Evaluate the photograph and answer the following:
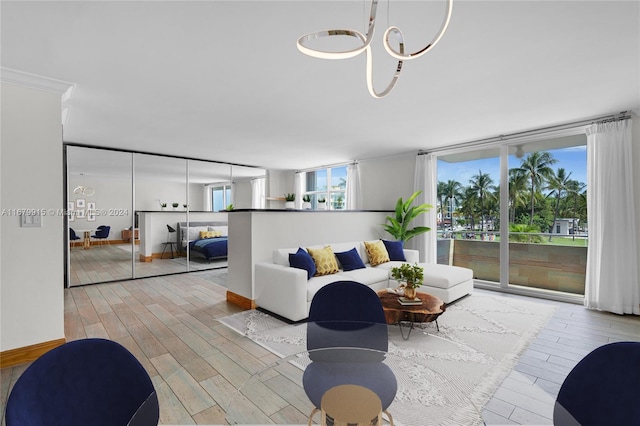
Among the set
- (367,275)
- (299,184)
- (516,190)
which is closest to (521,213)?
(516,190)

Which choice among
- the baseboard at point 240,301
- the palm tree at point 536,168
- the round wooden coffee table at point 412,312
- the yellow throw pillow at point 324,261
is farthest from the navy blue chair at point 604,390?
the palm tree at point 536,168

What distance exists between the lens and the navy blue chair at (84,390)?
86 cm

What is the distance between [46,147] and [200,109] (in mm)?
1514

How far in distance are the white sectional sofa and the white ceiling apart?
1.92 metres

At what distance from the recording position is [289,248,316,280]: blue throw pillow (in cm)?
366

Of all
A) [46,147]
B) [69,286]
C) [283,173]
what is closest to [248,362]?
[46,147]

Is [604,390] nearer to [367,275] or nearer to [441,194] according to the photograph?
[367,275]

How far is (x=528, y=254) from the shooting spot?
4738 mm

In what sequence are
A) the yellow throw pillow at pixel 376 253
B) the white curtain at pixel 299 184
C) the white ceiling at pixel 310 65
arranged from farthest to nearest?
1. the white curtain at pixel 299 184
2. the yellow throw pillow at pixel 376 253
3. the white ceiling at pixel 310 65

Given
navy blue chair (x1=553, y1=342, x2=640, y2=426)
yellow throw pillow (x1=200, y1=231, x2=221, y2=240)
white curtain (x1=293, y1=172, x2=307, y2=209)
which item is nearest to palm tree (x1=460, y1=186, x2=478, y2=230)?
white curtain (x1=293, y1=172, x2=307, y2=209)

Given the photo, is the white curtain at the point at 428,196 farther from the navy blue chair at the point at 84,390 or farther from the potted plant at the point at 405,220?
the navy blue chair at the point at 84,390

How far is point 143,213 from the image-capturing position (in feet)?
18.6

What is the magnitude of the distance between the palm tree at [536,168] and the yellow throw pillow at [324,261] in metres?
3.19

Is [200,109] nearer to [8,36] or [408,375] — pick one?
[8,36]
